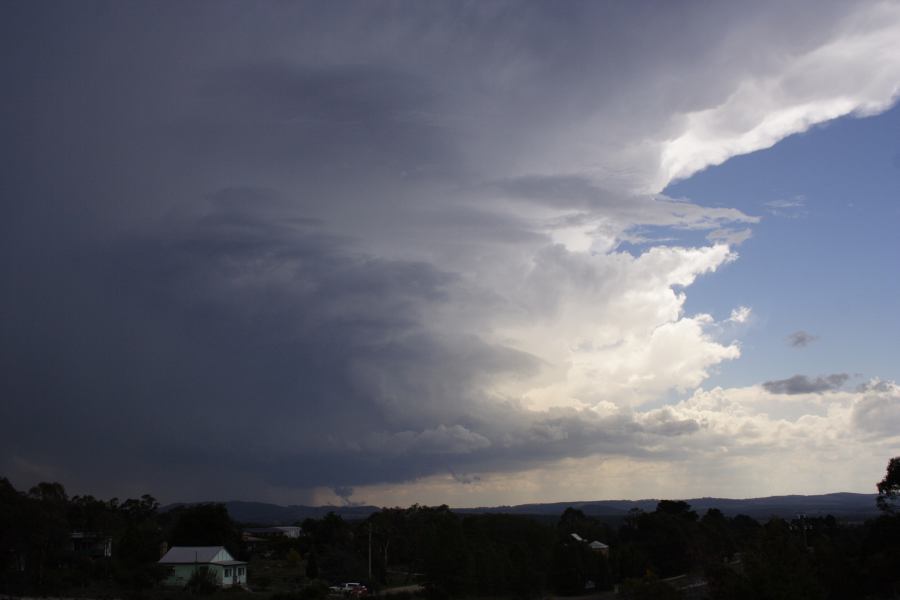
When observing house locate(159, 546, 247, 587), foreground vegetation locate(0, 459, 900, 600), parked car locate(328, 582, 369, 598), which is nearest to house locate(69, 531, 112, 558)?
foreground vegetation locate(0, 459, 900, 600)

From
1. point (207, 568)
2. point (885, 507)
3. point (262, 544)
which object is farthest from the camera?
point (262, 544)

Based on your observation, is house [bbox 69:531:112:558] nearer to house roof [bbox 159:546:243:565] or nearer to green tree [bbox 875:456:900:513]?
house roof [bbox 159:546:243:565]

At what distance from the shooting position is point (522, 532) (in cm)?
8838

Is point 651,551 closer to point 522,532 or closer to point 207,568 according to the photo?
point 522,532

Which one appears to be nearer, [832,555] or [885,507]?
[832,555]

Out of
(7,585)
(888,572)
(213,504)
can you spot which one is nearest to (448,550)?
(888,572)

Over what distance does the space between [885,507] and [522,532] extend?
143 feet

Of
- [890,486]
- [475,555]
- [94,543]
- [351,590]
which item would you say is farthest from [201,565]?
[890,486]

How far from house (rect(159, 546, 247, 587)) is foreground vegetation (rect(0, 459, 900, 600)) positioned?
272 centimetres

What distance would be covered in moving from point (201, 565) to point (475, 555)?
3270 centimetres

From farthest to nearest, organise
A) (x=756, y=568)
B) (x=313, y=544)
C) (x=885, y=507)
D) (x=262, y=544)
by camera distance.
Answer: (x=262, y=544)
(x=313, y=544)
(x=885, y=507)
(x=756, y=568)

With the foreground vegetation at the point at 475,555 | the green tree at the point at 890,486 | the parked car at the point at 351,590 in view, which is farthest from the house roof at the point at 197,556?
the green tree at the point at 890,486

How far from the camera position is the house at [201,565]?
266 ft

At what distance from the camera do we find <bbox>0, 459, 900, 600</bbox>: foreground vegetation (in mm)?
39062
